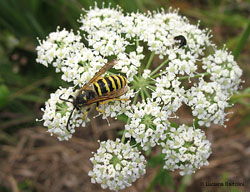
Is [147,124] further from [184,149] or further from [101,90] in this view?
[101,90]

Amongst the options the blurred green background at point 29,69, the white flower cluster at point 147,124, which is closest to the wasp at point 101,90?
the white flower cluster at point 147,124

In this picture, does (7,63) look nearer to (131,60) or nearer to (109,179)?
(131,60)

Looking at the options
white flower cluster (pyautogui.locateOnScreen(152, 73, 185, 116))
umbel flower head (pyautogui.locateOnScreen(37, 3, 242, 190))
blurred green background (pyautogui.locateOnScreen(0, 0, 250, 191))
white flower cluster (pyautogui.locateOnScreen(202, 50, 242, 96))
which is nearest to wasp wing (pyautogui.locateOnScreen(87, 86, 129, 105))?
umbel flower head (pyautogui.locateOnScreen(37, 3, 242, 190))

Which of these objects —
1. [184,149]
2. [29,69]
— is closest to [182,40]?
[184,149]

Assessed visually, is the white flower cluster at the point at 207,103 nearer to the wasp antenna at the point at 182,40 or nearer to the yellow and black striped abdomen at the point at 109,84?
the wasp antenna at the point at 182,40

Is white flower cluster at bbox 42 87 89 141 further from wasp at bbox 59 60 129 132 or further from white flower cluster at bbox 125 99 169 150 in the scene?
white flower cluster at bbox 125 99 169 150
